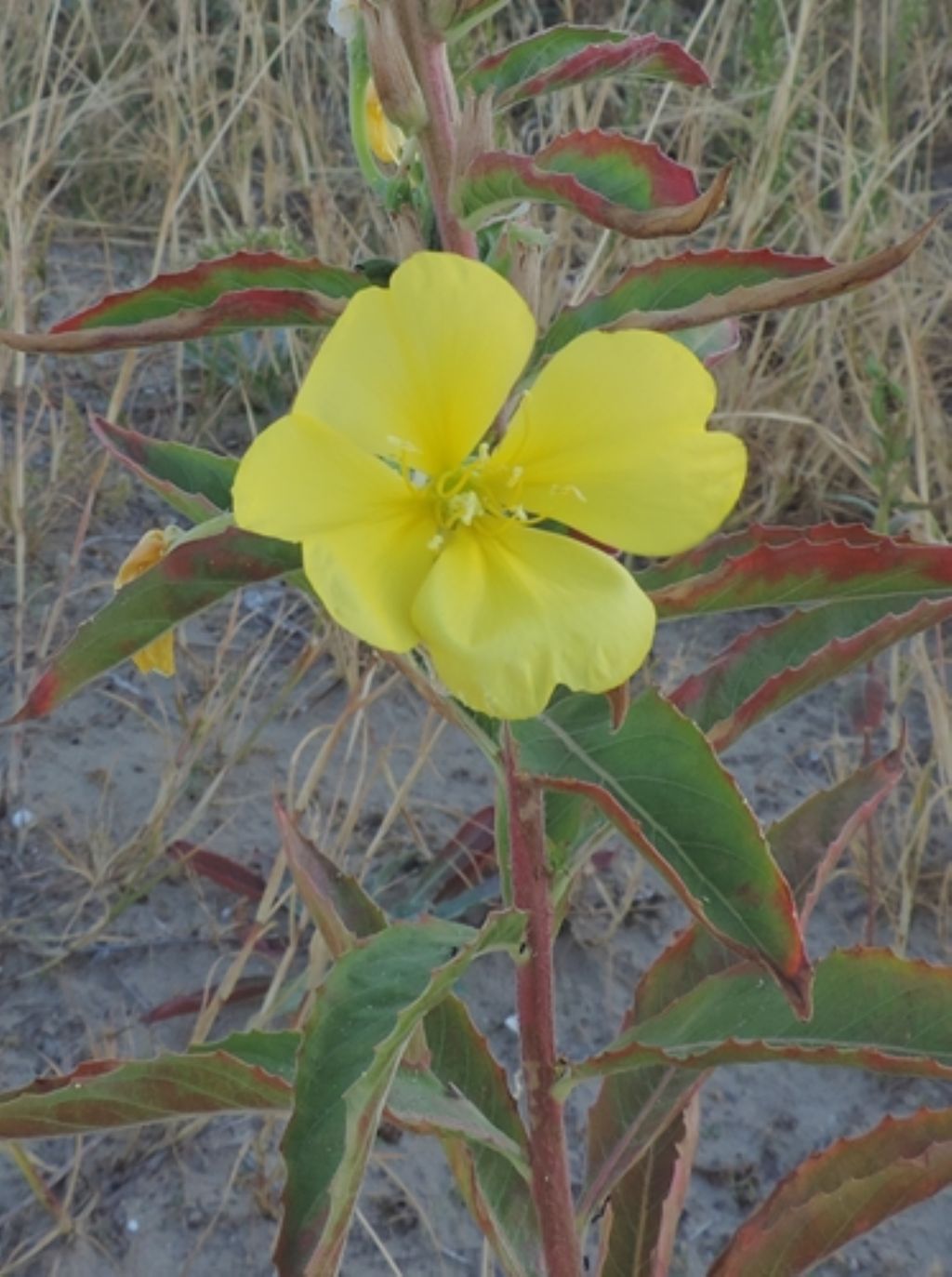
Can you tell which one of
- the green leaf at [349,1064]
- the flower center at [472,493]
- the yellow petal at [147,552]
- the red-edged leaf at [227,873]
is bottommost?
the red-edged leaf at [227,873]

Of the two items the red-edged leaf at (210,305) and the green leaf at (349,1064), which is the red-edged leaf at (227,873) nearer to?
the green leaf at (349,1064)

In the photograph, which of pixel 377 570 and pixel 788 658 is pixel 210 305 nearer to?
pixel 377 570

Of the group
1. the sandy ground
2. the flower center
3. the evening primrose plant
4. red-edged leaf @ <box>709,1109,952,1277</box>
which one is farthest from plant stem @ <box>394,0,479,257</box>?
the sandy ground

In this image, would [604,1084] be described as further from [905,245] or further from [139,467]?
[905,245]

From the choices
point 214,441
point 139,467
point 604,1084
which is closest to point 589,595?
point 139,467

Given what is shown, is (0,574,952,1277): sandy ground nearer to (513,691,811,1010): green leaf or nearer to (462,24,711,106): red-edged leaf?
(513,691,811,1010): green leaf

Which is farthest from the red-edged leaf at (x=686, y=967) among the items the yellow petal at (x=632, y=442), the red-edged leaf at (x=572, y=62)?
the red-edged leaf at (x=572, y=62)
